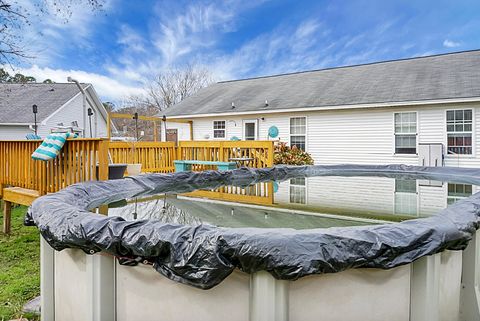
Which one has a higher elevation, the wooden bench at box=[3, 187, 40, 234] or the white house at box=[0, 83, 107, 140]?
the white house at box=[0, 83, 107, 140]

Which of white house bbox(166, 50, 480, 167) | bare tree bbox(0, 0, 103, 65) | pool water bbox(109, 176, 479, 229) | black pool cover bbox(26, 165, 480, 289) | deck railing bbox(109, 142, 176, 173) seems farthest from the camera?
white house bbox(166, 50, 480, 167)

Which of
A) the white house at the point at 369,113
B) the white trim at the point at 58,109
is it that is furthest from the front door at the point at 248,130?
the white trim at the point at 58,109

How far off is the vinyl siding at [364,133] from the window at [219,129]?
5.83ft

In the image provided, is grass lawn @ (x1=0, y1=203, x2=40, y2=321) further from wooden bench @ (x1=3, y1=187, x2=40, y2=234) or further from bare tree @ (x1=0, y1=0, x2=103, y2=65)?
bare tree @ (x1=0, y1=0, x2=103, y2=65)

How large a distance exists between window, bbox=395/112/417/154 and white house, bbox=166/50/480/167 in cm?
3

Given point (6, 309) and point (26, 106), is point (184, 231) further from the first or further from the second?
point (26, 106)

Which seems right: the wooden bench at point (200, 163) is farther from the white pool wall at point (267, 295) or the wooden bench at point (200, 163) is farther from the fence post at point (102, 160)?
the white pool wall at point (267, 295)

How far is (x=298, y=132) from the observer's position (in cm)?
1170

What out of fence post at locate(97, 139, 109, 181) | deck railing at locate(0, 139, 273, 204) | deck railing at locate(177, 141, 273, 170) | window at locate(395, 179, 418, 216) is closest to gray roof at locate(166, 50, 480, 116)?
deck railing at locate(177, 141, 273, 170)

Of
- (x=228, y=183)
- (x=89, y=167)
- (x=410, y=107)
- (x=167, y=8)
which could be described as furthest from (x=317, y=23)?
(x=89, y=167)

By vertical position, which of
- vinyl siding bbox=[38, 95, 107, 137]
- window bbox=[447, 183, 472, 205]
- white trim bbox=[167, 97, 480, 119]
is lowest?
window bbox=[447, 183, 472, 205]

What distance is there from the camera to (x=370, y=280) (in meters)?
1.59

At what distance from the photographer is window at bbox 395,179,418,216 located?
3.90 m

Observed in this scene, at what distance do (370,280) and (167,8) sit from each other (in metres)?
16.1
